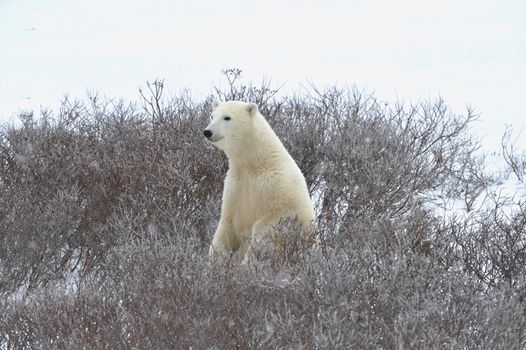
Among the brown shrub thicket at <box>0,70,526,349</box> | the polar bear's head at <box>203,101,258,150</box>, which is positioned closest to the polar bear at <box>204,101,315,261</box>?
the polar bear's head at <box>203,101,258,150</box>

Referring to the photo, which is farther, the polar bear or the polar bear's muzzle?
the polar bear's muzzle

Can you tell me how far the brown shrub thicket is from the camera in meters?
3.43

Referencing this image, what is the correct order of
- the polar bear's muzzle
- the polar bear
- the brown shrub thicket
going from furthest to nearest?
the polar bear's muzzle → the polar bear → the brown shrub thicket

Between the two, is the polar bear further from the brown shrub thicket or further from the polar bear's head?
the brown shrub thicket

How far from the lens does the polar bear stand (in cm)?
468

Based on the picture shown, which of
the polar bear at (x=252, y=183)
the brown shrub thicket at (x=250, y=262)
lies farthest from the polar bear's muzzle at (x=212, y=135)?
the brown shrub thicket at (x=250, y=262)

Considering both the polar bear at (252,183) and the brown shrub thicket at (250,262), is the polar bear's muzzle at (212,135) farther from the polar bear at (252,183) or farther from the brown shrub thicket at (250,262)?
the brown shrub thicket at (250,262)

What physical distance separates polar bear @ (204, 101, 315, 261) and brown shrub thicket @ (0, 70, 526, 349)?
6.9 inches

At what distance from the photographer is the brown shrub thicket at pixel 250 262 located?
135 inches

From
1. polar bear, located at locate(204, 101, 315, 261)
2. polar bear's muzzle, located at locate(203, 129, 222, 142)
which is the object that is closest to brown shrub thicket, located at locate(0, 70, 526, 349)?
polar bear, located at locate(204, 101, 315, 261)

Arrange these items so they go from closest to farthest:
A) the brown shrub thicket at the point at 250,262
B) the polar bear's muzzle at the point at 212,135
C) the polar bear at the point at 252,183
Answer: the brown shrub thicket at the point at 250,262
the polar bear at the point at 252,183
the polar bear's muzzle at the point at 212,135

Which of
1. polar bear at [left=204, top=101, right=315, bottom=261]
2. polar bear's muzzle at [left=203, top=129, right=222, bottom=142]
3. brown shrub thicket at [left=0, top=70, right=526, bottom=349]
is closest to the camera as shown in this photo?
brown shrub thicket at [left=0, top=70, right=526, bottom=349]

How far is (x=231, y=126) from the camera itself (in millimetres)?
4875

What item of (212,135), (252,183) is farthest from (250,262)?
(212,135)
